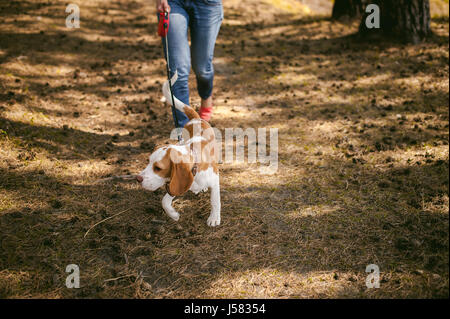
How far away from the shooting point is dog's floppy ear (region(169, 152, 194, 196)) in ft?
9.25

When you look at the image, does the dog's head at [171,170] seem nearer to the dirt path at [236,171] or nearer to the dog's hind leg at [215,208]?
the dog's hind leg at [215,208]

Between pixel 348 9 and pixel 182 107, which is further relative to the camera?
pixel 348 9

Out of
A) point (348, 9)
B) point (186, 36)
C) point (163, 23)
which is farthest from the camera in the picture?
point (348, 9)

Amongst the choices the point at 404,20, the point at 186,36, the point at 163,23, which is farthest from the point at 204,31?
the point at 404,20

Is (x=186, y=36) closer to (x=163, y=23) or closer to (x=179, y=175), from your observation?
(x=163, y=23)

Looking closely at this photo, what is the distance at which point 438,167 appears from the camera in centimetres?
412

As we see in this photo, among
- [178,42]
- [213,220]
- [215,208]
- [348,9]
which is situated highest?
[348,9]

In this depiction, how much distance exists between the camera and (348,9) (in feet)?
26.5

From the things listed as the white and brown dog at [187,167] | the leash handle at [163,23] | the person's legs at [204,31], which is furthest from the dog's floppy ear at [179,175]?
the person's legs at [204,31]

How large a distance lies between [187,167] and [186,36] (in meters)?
1.73

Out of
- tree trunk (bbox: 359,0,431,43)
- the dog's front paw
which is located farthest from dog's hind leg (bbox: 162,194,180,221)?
tree trunk (bbox: 359,0,431,43)

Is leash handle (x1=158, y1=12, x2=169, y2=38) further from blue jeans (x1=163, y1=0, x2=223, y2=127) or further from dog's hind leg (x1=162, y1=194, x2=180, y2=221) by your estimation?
dog's hind leg (x1=162, y1=194, x2=180, y2=221)

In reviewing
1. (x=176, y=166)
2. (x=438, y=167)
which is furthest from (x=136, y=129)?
(x=438, y=167)

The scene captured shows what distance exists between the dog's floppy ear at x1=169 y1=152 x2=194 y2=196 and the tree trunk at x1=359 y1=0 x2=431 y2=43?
620 centimetres
